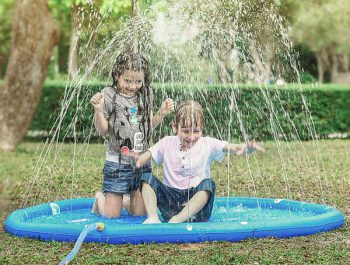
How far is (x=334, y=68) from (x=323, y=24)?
8274 millimetres

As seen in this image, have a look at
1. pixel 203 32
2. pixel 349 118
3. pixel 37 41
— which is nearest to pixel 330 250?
pixel 203 32

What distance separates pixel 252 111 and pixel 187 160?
974cm

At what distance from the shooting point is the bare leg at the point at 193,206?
570 centimetres

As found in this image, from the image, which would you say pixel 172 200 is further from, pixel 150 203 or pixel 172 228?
pixel 172 228

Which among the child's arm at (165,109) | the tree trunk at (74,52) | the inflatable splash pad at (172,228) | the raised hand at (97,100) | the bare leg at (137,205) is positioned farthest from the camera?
the tree trunk at (74,52)

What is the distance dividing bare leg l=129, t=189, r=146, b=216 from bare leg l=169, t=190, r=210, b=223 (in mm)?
718

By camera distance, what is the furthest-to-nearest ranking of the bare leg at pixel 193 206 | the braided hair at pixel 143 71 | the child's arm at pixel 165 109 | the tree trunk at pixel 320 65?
the tree trunk at pixel 320 65 → the braided hair at pixel 143 71 → the child's arm at pixel 165 109 → the bare leg at pixel 193 206

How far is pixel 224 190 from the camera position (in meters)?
9.06

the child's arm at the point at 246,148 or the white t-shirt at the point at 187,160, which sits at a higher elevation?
the child's arm at the point at 246,148

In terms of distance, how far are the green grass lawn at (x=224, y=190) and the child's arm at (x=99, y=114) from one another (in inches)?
44.1

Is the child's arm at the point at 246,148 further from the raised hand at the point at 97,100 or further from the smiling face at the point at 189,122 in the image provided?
the raised hand at the point at 97,100

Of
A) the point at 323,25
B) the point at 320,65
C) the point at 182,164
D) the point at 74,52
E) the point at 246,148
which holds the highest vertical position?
the point at 323,25

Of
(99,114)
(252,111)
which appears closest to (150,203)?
(99,114)

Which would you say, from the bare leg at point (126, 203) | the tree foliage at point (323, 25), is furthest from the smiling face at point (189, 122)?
the tree foliage at point (323, 25)
